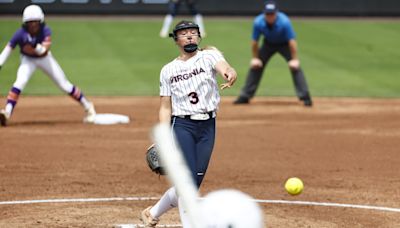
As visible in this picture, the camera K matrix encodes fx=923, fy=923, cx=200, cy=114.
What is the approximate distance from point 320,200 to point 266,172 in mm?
1827

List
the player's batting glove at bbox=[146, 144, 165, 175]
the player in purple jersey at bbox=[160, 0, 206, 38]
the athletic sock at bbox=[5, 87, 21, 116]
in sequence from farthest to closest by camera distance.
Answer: the player in purple jersey at bbox=[160, 0, 206, 38] < the athletic sock at bbox=[5, 87, 21, 116] < the player's batting glove at bbox=[146, 144, 165, 175]

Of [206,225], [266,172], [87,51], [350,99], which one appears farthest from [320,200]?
[87,51]

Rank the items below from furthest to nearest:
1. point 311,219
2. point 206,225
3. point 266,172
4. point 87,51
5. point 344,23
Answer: point 344,23, point 87,51, point 266,172, point 311,219, point 206,225

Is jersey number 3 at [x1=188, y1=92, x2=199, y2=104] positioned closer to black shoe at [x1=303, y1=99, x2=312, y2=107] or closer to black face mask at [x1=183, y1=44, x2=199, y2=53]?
black face mask at [x1=183, y1=44, x2=199, y2=53]

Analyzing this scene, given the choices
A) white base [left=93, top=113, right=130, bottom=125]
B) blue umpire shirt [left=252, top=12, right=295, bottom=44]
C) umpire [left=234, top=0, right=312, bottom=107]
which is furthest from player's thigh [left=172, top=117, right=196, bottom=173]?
blue umpire shirt [left=252, top=12, right=295, bottom=44]

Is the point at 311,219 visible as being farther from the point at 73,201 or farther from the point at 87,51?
the point at 87,51

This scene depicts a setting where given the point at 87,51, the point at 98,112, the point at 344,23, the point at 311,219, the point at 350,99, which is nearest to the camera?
the point at 311,219

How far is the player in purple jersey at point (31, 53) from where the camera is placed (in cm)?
1595

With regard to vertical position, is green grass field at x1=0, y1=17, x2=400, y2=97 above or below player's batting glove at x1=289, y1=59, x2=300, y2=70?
below

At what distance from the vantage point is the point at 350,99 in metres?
21.0

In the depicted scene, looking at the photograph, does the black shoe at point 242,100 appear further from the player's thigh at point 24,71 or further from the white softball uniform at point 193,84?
the white softball uniform at point 193,84

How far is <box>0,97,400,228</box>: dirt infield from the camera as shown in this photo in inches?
423

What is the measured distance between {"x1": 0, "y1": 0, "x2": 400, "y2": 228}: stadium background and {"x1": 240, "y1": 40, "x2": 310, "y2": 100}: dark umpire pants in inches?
14.5

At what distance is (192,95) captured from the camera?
887 cm
